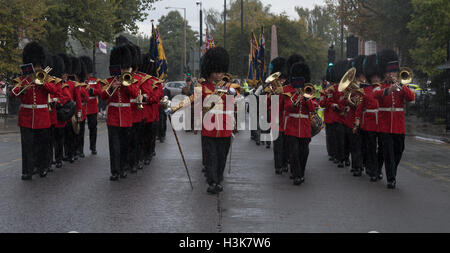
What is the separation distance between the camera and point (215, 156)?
31.7 ft

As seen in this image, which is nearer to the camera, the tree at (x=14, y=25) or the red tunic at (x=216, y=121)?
the red tunic at (x=216, y=121)

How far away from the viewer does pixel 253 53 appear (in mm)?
20766

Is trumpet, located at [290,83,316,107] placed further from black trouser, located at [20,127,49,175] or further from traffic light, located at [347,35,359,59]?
traffic light, located at [347,35,359,59]

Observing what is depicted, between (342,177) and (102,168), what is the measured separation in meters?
4.20

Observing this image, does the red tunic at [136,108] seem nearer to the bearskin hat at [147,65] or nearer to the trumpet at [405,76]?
the bearskin hat at [147,65]

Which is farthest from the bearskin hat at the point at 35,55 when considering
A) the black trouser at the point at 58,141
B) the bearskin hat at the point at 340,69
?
Answer: the bearskin hat at the point at 340,69

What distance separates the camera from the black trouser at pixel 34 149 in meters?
10.7

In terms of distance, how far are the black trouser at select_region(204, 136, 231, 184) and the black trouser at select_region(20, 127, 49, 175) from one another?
9.52 ft

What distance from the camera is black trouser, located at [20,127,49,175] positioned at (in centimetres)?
1073

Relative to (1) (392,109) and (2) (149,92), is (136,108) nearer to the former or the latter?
(2) (149,92)

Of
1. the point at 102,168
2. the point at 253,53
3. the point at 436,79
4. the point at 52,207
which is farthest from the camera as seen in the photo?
the point at 436,79

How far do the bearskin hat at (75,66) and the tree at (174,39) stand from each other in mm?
78594
